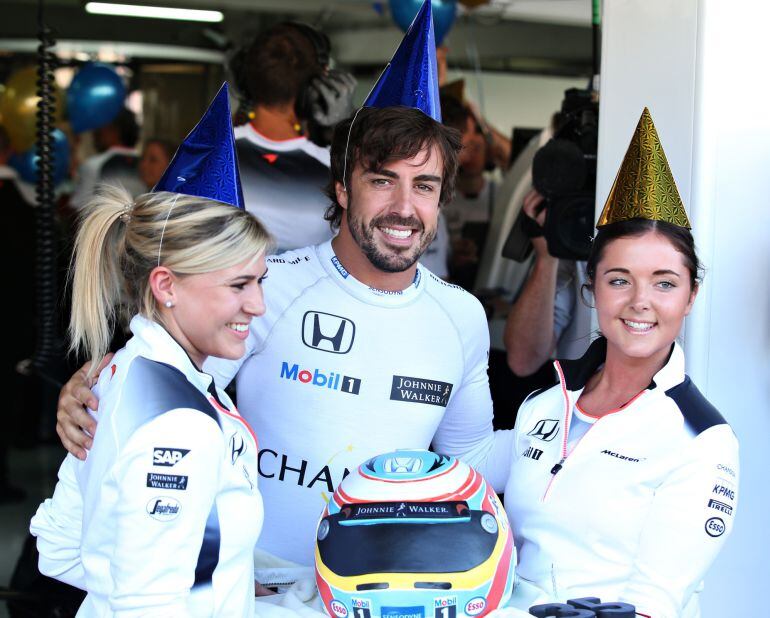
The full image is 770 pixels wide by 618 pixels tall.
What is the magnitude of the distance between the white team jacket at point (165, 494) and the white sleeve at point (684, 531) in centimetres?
67

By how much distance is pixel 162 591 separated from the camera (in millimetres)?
1590

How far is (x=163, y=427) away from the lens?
5.32 feet

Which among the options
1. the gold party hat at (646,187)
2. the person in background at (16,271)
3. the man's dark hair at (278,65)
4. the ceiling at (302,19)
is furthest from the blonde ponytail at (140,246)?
the ceiling at (302,19)

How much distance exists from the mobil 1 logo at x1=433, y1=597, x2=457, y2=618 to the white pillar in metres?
1.12

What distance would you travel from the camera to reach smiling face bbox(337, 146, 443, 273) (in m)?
2.35

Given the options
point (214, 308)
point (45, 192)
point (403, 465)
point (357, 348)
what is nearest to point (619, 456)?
point (403, 465)

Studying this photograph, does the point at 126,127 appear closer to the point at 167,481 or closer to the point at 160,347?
the point at 160,347

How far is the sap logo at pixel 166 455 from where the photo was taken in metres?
1.60

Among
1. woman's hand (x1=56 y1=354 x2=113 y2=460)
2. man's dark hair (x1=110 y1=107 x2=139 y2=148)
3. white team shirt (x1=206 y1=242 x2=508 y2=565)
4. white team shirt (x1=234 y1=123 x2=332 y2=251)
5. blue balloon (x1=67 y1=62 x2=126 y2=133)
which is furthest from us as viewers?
man's dark hair (x1=110 y1=107 x2=139 y2=148)

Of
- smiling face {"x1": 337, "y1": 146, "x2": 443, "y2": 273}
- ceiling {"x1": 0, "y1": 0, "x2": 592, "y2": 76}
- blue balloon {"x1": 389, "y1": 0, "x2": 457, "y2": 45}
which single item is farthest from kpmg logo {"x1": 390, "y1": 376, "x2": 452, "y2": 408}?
ceiling {"x1": 0, "y1": 0, "x2": 592, "y2": 76}

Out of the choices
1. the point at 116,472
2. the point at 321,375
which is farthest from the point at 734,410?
the point at 116,472

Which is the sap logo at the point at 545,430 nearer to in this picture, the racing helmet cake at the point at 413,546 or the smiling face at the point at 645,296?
the smiling face at the point at 645,296

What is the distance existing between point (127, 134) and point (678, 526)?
568 cm

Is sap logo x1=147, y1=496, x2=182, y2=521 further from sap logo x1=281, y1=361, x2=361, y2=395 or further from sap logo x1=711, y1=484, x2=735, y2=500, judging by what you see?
sap logo x1=711, y1=484, x2=735, y2=500
